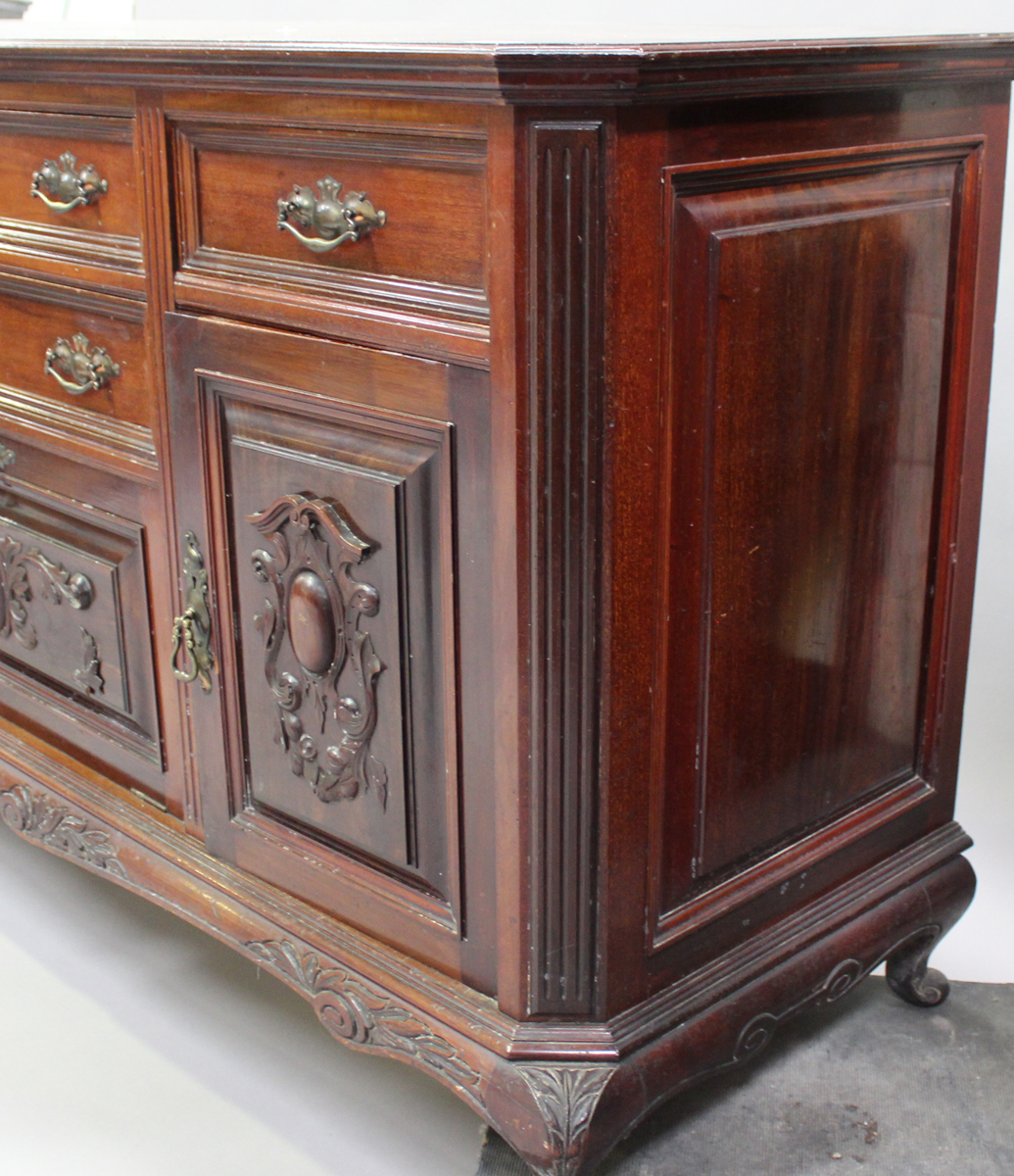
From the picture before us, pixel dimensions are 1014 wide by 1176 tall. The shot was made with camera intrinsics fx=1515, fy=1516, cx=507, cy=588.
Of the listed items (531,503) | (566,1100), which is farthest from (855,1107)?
(531,503)

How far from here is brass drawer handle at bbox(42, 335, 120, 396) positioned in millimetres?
1323

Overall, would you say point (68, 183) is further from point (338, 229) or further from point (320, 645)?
Answer: point (320, 645)

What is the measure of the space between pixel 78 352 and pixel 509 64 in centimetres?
61

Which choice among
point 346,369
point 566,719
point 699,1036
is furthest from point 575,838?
point 346,369

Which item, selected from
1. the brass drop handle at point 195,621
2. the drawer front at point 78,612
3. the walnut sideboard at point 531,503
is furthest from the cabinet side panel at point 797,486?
the drawer front at point 78,612

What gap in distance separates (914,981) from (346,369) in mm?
837

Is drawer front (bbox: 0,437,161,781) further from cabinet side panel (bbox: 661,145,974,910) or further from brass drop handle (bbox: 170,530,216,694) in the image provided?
cabinet side panel (bbox: 661,145,974,910)

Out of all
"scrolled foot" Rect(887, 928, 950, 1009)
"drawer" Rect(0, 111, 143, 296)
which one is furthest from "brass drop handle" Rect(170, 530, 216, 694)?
"scrolled foot" Rect(887, 928, 950, 1009)

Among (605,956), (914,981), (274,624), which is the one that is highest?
(274,624)

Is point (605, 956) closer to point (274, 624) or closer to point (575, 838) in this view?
point (575, 838)

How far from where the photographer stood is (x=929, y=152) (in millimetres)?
1155

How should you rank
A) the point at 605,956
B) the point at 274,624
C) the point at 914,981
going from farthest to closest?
the point at 914,981, the point at 274,624, the point at 605,956

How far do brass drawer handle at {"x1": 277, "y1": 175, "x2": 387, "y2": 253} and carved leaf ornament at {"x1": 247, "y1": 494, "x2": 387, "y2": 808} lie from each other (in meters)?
0.19

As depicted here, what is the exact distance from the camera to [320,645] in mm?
1175
